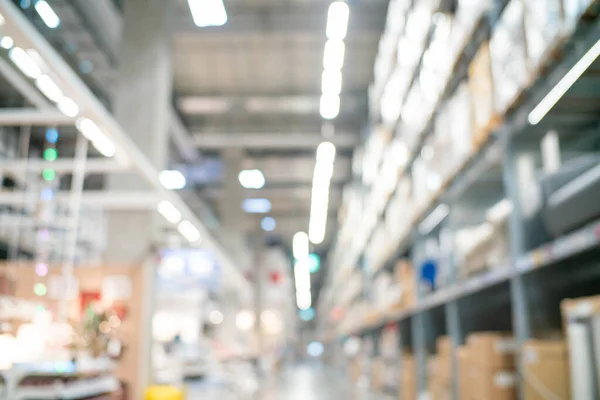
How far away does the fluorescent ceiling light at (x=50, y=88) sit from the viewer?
12.4 ft

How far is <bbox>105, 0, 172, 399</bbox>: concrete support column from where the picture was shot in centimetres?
732

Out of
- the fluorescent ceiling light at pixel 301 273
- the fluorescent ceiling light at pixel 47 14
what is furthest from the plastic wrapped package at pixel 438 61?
the fluorescent ceiling light at pixel 301 273

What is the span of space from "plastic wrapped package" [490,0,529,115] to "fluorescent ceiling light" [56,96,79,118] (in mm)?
2737

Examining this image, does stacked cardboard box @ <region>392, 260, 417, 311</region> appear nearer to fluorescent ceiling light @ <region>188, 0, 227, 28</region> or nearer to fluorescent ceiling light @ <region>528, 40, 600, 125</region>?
fluorescent ceiling light @ <region>528, 40, 600, 125</region>

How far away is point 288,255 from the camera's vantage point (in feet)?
92.7

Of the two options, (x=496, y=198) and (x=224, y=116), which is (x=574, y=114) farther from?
(x=224, y=116)

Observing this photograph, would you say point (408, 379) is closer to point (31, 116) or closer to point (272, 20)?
point (31, 116)

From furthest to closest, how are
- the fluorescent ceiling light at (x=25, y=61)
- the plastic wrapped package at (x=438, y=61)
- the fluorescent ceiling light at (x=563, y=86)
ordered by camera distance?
the plastic wrapped package at (x=438, y=61), the fluorescent ceiling light at (x=25, y=61), the fluorescent ceiling light at (x=563, y=86)

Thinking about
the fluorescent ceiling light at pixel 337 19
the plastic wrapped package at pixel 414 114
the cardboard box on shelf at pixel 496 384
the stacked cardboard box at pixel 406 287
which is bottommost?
the cardboard box on shelf at pixel 496 384

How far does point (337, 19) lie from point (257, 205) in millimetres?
12162

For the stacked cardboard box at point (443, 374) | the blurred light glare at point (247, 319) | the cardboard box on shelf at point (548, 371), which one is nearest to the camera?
the cardboard box on shelf at point (548, 371)

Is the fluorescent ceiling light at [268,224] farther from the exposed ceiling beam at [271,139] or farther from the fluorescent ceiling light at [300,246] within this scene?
the exposed ceiling beam at [271,139]

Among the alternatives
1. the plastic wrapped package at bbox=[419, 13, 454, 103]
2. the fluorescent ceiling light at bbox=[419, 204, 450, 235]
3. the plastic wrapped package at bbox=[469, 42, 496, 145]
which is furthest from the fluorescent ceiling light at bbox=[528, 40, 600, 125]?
the fluorescent ceiling light at bbox=[419, 204, 450, 235]

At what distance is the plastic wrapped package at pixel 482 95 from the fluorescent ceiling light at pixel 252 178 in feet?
39.4
